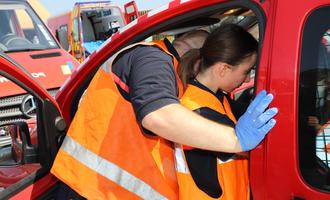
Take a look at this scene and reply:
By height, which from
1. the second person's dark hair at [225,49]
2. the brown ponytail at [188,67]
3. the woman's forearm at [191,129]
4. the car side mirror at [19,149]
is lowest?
the car side mirror at [19,149]

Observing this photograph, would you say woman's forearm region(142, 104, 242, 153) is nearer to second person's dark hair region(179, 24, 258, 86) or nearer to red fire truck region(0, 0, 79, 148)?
second person's dark hair region(179, 24, 258, 86)

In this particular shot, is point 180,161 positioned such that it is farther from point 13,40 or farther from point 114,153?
point 13,40

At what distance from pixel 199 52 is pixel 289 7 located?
1.58 ft

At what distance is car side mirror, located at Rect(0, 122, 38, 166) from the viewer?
1973 mm

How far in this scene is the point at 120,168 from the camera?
1.55 metres

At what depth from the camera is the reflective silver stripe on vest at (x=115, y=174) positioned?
1.55 meters

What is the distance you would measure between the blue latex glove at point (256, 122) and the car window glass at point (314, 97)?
9cm

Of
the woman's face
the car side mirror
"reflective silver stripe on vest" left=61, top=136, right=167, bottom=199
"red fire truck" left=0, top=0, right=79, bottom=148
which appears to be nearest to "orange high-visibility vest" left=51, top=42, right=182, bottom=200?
"reflective silver stripe on vest" left=61, top=136, right=167, bottom=199

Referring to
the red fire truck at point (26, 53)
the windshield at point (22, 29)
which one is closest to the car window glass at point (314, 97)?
the red fire truck at point (26, 53)

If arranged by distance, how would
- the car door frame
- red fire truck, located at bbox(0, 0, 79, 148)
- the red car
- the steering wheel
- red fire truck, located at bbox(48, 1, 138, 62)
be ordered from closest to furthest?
the red car < the car door frame < red fire truck, located at bbox(0, 0, 79, 148) < the steering wheel < red fire truck, located at bbox(48, 1, 138, 62)

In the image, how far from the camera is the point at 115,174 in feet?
5.14

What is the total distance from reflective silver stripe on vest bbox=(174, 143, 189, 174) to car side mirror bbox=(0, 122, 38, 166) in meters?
0.79

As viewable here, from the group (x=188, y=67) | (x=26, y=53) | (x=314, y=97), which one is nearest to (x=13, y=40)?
(x=26, y=53)

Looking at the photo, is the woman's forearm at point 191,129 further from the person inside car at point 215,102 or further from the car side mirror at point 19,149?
the car side mirror at point 19,149
